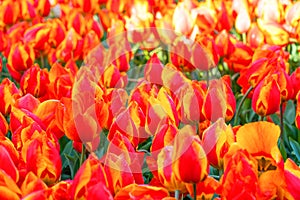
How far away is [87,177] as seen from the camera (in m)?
1.44

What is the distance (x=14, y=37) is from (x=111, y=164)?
6.39ft

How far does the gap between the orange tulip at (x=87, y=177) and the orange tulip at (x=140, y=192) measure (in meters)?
0.06

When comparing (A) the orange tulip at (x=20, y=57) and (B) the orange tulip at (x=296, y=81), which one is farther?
(A) the orange tulip at (x=20, y=57)

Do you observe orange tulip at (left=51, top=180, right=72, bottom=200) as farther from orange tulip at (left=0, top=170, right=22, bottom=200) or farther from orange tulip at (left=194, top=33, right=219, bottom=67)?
orange tulip at (left=194, top=33, right=219, bottom=67)

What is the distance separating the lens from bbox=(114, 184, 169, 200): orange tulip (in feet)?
4.79

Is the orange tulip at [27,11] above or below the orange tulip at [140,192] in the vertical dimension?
above

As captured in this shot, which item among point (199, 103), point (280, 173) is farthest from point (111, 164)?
point (199, 103)

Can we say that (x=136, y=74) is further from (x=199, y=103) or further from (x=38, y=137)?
(x=38, y=137)

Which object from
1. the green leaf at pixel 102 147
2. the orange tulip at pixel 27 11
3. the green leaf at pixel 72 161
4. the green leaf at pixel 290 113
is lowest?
the green leaf at pixel 290 113

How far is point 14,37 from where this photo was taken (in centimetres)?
339

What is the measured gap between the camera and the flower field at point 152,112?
4.95 ft

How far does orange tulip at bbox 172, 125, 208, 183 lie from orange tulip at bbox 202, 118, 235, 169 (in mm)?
169

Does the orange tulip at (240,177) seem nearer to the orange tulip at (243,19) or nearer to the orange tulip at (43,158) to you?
the orange tulip at (43,158)

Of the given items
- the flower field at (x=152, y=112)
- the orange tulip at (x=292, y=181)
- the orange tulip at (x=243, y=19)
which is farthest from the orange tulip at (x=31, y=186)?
the orange tulip at (x=243, y=19)
